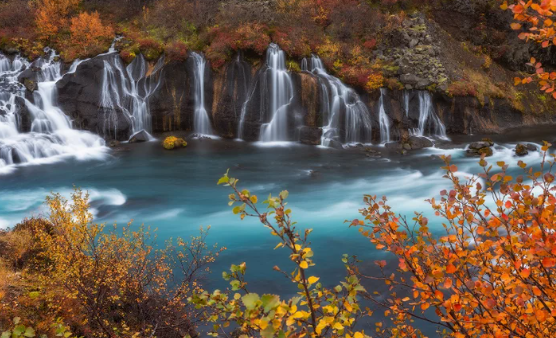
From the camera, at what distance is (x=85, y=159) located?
747 inches

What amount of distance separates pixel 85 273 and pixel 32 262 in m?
2.47

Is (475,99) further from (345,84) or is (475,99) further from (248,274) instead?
(248,274)

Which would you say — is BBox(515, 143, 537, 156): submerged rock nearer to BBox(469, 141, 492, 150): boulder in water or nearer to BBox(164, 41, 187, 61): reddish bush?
BBox(469, 141, 492, 150): boulder in water

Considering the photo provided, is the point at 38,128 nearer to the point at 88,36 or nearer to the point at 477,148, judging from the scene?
the point at 88,36

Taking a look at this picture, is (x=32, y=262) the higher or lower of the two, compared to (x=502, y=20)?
lower

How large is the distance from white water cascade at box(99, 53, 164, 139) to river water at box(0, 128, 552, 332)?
1764mm

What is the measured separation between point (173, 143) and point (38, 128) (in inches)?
277

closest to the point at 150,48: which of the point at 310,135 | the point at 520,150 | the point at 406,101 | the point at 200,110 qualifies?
the point at 200,110

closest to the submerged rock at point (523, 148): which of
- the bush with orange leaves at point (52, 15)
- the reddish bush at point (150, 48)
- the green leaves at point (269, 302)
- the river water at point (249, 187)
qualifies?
the river water at point (249, 187)

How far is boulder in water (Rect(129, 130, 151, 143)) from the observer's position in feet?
70.5

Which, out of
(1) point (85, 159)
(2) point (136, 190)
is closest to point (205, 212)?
(2) point (136, 190)

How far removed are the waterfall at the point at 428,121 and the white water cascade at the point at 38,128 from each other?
59.4 feet

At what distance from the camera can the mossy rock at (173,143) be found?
20.5 meters

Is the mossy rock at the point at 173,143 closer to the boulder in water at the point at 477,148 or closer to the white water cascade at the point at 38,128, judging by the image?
the white water cascade at the point at 38,128
